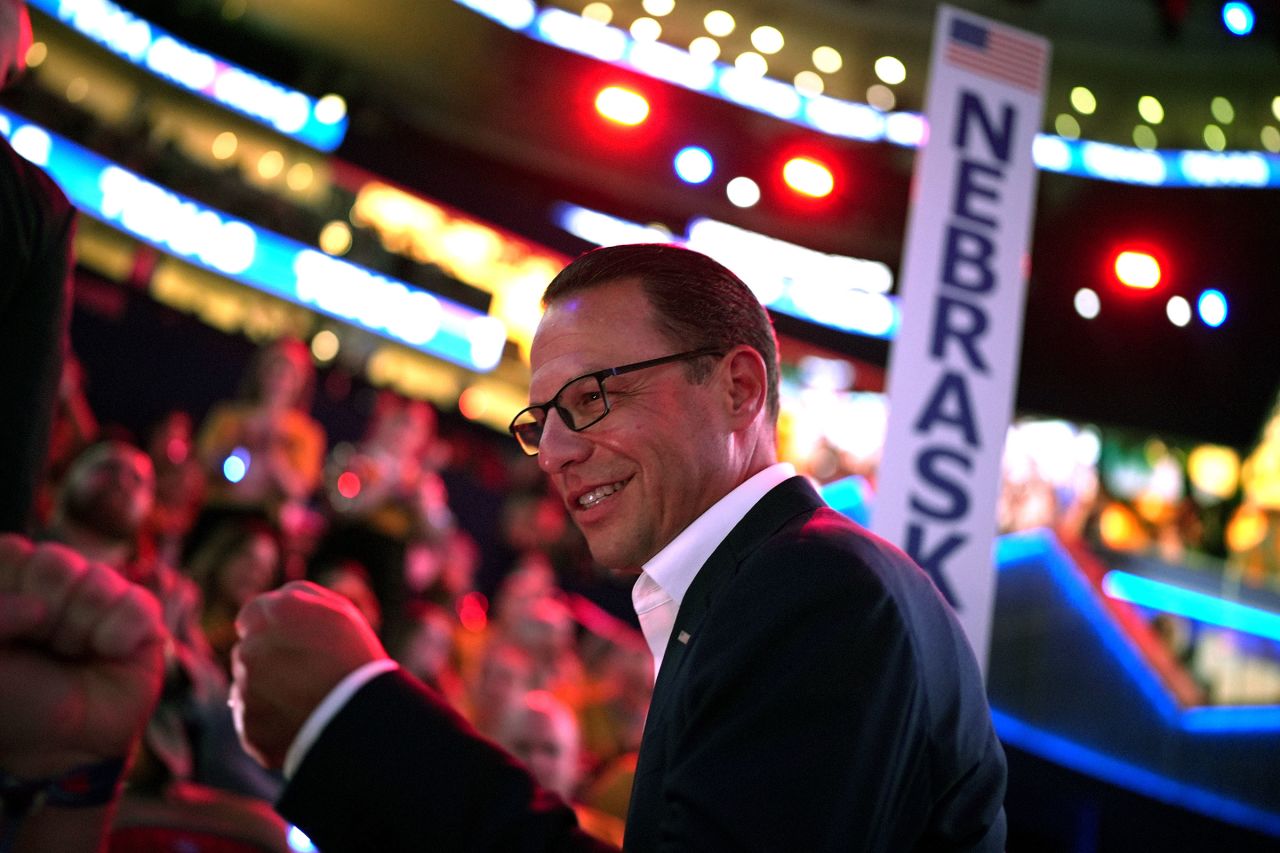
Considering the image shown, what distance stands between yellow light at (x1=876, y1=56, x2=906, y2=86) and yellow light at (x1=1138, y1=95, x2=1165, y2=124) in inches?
90.9

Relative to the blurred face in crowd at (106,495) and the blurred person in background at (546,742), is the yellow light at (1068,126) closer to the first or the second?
the blurred person in background at (546,742)

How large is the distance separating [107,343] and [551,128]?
6009mm

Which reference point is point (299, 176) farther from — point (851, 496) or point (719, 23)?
point (851, 496)

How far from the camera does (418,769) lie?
41.7 inches

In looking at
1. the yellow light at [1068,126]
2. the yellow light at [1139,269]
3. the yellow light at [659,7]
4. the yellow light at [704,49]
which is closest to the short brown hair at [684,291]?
the yellow light at [1139,269]

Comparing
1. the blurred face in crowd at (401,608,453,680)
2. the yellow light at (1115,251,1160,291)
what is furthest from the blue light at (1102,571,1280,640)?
the blurred face in crowd at (401,608,453,680)

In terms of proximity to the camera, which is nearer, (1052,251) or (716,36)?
(716,36)

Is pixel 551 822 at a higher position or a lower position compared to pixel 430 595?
higher

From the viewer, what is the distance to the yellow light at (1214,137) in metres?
11.3

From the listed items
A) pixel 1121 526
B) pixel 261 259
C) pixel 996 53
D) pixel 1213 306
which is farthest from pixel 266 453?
pixel 1213 306

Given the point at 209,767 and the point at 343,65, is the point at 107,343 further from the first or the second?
the point at 343,65

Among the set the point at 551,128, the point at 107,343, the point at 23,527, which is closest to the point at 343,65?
the point at 551,128

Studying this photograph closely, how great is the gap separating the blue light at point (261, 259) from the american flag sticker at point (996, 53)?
6930mm

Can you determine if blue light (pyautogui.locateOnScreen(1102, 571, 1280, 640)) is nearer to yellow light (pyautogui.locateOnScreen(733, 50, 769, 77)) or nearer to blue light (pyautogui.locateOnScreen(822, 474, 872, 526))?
blue light (pyautogui.locateOnScreen(822, 474, 872, 526))
